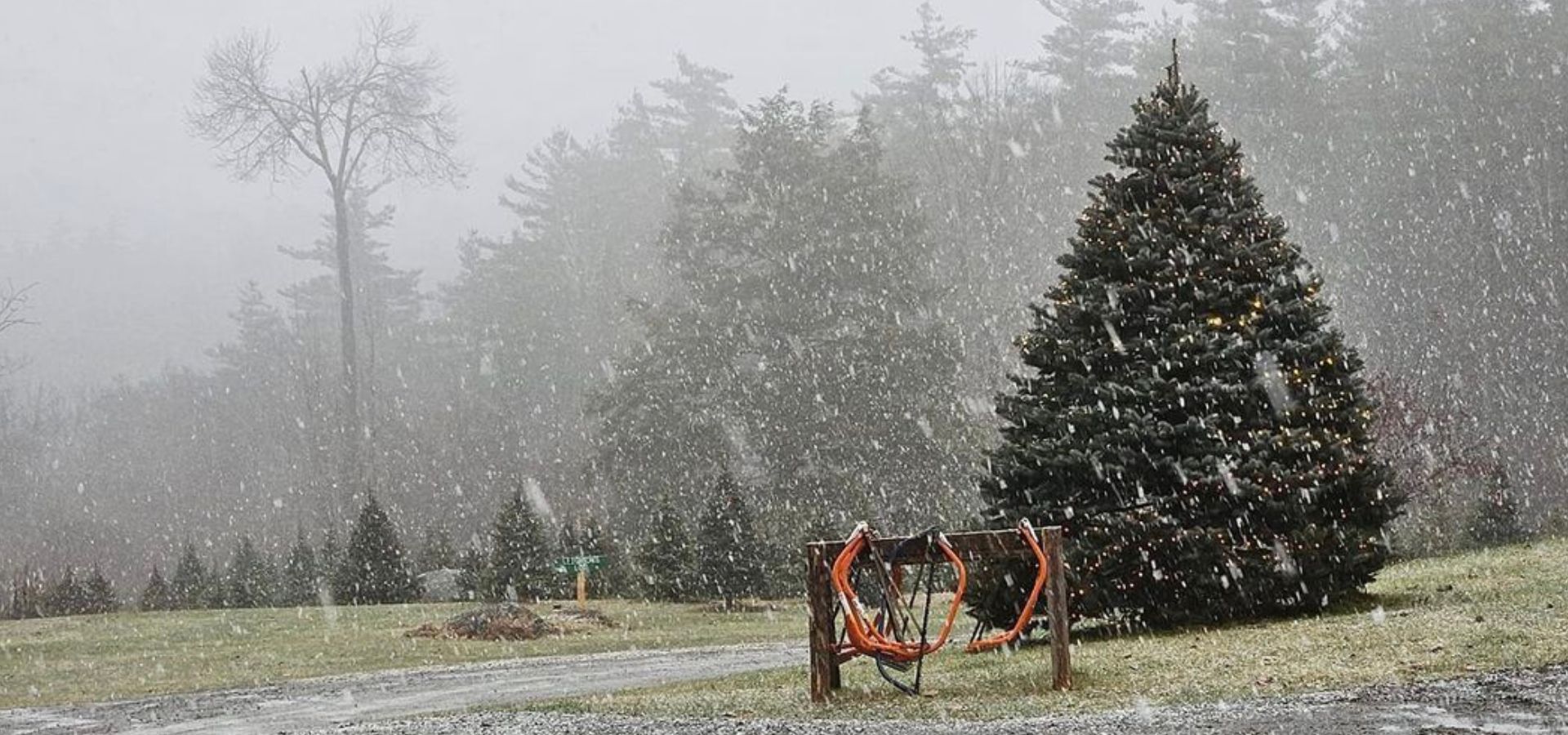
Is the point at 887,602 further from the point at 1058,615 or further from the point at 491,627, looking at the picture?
the point at 491,627

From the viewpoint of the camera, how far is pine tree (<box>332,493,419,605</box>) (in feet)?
97.0

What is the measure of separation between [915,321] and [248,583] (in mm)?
20495

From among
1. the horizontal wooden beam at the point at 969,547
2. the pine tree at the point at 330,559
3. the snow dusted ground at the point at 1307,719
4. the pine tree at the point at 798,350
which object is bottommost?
the snow dusted ground at the point at 1307,719

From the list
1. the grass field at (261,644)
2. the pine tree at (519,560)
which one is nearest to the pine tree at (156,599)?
the grass field at (261,644)

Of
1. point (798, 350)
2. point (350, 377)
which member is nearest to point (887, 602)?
point (798, 350)

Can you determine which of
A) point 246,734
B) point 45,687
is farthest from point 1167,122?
point 45,687

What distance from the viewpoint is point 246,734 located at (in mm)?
9586

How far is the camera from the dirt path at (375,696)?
1066 cm

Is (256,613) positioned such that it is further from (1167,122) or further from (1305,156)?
(1305,156)

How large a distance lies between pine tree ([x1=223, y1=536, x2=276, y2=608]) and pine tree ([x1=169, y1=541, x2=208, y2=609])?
1.83ft

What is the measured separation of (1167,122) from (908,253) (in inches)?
1127

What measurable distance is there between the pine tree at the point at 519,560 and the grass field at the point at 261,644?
195cm

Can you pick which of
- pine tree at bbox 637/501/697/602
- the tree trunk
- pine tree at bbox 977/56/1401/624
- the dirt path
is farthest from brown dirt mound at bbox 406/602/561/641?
the tree trunk

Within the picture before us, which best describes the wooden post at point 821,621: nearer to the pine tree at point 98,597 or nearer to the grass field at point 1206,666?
the grass field at point 1206,666
